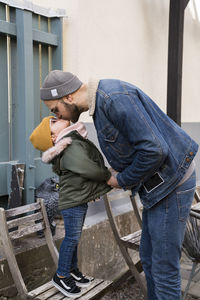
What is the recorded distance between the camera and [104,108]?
1.84 m

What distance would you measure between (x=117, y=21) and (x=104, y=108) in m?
2.63

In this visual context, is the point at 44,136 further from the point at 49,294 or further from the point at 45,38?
the point at 45,38

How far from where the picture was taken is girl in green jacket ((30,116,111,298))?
2254mm

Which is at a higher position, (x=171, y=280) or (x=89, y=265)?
(x=171, y=280)

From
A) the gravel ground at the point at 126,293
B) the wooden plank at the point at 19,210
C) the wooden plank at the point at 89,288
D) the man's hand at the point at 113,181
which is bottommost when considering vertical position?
the gravel ground at the point at 126,293

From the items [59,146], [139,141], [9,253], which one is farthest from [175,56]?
[9,253]

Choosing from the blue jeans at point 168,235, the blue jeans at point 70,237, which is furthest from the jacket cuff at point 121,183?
the blue jeans at point 70,237

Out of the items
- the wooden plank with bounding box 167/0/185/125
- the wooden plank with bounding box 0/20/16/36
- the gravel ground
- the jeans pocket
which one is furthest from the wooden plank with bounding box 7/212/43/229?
the wooden plank with bounding box 167/0/185/125

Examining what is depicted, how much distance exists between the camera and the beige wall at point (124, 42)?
362 centimetres

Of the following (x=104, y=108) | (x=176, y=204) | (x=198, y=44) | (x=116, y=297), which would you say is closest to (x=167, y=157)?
(x=176, y=204)

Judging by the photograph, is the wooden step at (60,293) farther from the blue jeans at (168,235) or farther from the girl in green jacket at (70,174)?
the blue jeans at (168,235)

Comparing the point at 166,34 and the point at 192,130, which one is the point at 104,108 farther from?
the point at 192,130

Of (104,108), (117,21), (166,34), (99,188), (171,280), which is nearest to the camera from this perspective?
(104,108)

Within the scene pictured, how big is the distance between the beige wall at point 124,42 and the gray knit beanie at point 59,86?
5.26 ft
